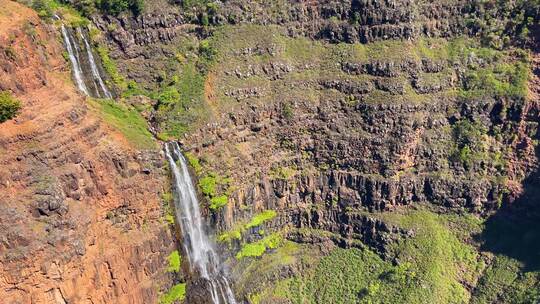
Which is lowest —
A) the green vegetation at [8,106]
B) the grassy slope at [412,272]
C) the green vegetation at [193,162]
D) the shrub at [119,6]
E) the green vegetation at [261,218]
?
the grassy slope at [412,272]

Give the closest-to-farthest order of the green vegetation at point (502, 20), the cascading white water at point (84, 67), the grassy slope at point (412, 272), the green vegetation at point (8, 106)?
the green vegetation at point (8, 106) < the cascading white water at point (84, 67) < the grassy slope at point (412, 272) < the green vegetation at point (502, 20)

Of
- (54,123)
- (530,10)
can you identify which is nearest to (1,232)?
(54,123)

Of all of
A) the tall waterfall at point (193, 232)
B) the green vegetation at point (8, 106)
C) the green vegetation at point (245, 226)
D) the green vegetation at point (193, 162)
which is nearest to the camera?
the green vegetation at point (8, 106)

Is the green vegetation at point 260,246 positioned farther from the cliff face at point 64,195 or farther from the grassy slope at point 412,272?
Answer: the cliff face at point 64,195

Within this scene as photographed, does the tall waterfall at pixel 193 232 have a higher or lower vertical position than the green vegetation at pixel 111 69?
lower

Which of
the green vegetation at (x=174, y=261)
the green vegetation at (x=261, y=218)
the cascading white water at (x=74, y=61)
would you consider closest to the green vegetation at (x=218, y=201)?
the green vegetation at (x=261, y=218)

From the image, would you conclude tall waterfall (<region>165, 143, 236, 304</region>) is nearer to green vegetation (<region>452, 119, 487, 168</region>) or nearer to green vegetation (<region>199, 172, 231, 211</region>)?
green vegetation (<region>199, 172, 231, 211</region>)

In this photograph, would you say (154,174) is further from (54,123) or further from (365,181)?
(365,181)
